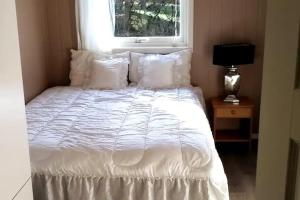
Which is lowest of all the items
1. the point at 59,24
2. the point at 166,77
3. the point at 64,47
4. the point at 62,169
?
the point at 62,169

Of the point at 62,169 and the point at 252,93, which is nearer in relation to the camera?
the point at 62,169

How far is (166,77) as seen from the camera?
3627 millimetres

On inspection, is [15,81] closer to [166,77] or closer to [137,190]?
[137,190]

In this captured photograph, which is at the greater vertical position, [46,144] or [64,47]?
[64,47]

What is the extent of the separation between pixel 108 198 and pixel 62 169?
32 centimetres

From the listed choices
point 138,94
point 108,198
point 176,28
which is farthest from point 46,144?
point 176,28

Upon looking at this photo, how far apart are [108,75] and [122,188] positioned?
1741 mm

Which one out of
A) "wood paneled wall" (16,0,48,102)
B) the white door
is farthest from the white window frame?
the white door

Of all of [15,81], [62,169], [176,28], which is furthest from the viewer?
[176,28]

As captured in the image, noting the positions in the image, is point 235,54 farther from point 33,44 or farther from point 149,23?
point 33,44

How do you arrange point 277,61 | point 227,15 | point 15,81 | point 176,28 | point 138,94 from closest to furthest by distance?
point 277,61 < point 15,81 < point 138,94 < point 227,15 < point 176,28

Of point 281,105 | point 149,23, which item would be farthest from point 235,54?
point 281,105

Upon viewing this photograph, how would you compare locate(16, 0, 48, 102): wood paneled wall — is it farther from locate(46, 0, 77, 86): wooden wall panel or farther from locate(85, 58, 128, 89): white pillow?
locate(85, 58, 128, 89): white pillow

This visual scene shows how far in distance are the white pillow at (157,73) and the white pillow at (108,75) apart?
0.65 feet
